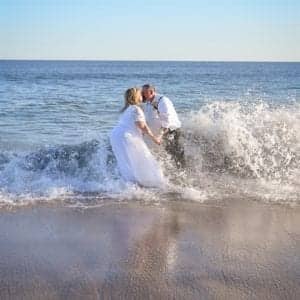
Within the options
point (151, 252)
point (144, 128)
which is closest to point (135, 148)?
point (144, 128)

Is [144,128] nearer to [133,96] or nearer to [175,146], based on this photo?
[133,96]

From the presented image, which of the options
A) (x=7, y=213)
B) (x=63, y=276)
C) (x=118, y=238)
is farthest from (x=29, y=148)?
(x=63, y=276)

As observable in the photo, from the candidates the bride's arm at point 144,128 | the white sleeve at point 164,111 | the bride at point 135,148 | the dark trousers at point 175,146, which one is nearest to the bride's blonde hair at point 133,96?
the bride at point 135,148

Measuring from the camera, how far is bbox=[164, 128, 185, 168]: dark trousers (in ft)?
26.6

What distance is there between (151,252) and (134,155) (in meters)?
2.63

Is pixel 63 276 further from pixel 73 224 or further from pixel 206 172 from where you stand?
pixel 206 172

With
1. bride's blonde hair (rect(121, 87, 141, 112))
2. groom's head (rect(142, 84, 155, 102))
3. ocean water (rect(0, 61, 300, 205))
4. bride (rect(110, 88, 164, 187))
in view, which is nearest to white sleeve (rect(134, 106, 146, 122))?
bride (rect(110, 88, 164, 187))

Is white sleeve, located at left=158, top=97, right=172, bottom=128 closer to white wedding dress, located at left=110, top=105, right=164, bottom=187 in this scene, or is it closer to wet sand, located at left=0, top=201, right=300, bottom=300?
white wedding dress, located at left=110, top=105, right=164, bottom=187

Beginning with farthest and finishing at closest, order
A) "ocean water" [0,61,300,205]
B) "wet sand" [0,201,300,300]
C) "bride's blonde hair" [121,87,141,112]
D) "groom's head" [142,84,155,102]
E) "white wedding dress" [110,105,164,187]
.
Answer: "groom's head" [142,84,155,102] < "white wedding dress" [110,105,164,187] < "bride's blonde hair" [121,87,141,112] < "ocean water" [0,61,300,205] < "wet sand" [0,201,300,300]

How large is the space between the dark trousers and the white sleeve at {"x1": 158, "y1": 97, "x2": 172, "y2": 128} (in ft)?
1.65

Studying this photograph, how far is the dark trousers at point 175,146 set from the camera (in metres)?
8.09

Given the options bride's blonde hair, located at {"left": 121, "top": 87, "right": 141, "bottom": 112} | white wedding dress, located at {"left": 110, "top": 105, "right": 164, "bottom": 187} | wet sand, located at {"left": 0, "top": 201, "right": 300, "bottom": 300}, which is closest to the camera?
wet sand, located at {"left": 0, "top": 201, "right": 300, "bottom": 300}

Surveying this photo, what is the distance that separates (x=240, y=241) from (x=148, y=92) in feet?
10.3

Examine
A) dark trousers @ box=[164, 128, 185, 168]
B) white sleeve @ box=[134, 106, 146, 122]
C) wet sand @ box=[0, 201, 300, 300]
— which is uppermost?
white sleeve @ box=[134, 106, 146, 122]
